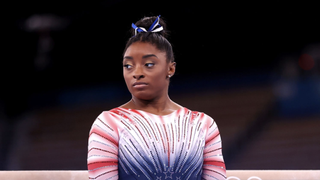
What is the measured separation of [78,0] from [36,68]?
0.57m

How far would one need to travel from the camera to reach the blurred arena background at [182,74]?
2.22m

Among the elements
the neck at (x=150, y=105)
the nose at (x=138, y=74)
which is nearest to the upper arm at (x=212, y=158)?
the neck at (x=150, y=105)

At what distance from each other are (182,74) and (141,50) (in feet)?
4.12

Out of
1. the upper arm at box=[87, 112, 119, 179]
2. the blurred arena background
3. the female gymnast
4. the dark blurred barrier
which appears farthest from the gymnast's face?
the blurred arena background

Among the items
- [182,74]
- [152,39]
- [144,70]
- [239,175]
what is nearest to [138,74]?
[144,70]

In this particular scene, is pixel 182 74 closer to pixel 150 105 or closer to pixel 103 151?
pixel 150 105

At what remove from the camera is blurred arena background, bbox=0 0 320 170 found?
87.4 inches

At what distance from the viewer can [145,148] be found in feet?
3.14

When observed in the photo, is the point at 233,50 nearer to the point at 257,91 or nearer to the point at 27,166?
the point at 257,91

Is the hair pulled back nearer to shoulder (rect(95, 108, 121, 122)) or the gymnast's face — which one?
the gymnast's face

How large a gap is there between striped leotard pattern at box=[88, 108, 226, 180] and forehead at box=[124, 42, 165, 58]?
18 centimetres

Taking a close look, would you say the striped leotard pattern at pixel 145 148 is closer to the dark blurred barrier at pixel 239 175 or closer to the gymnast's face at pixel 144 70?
the gymnast's face at pixel 144 70

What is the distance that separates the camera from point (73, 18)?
2.34m

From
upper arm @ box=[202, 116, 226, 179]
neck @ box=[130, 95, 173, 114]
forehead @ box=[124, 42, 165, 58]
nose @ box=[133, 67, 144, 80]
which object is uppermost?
forehead @ box=[124, 42, 165, 58]
